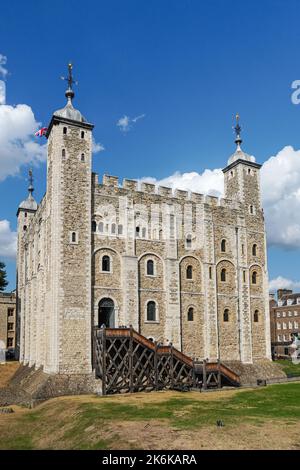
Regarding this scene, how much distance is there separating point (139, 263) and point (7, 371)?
56.2 ft

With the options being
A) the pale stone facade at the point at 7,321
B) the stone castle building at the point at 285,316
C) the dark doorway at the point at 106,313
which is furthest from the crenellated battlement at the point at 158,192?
the stone castle building at the point at 285,316

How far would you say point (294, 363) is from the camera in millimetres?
45500

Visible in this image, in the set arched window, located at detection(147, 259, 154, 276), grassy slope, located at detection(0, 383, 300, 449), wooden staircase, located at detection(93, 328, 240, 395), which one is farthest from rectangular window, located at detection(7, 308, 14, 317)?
grassy slope, located at detection(0, 383, 300, 449)

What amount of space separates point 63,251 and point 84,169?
631 centimetres

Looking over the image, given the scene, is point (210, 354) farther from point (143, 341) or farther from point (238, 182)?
point (238, 182)

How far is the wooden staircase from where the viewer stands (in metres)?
28.8

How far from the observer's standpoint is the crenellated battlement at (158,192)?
34.7m

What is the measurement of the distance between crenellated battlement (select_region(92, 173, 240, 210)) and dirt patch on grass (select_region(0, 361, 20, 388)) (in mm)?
18663

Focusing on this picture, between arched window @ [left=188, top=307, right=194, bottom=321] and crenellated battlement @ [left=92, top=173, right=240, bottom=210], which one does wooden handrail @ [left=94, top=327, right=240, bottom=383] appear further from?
crenellated battlement @ [left=92, top=173, right=240, bottom=210]

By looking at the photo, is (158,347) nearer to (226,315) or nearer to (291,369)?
(226,315)

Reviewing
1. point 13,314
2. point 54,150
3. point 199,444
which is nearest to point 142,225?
point 54,150

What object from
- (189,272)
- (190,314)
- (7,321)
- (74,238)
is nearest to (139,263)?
(189,272)

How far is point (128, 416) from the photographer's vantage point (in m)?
20.3

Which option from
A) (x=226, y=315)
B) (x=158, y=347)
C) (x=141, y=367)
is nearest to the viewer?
(x=141, y=367)
